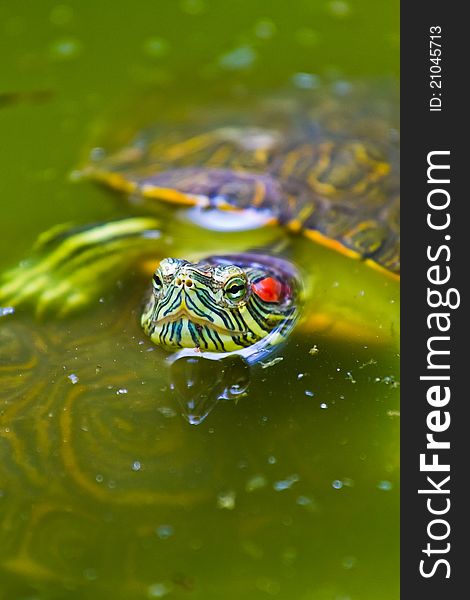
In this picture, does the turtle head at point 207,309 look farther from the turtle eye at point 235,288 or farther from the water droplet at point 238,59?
the water droplet at point 238,59

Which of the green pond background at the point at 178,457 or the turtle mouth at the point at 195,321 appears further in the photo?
the turtle mouth at the point at 195,321

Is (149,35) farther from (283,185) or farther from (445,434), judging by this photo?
(445,434)

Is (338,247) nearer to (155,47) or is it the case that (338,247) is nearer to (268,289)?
(268,289)

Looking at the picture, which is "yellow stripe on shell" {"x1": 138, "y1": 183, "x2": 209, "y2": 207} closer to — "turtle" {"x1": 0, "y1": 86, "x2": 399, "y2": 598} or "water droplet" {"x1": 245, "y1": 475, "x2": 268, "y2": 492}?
"turtle" {"x1": 0, "y1": 86, "x2": 399, "y2": 598}

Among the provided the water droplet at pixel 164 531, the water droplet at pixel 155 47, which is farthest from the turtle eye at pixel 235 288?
the water droplet at pixel 155 47

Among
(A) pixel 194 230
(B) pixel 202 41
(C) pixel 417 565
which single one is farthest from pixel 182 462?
(B) pixel 202 41
